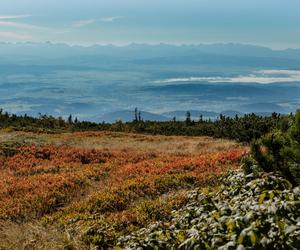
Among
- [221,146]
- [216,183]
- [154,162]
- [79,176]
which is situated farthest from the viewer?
[221,146]

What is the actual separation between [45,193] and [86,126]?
6837 centimetres

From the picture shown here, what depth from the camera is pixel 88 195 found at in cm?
1988

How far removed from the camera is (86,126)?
87562 millimetres

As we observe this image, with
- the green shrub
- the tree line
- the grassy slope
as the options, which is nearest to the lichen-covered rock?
the green shrub

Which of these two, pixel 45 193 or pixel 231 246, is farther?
pixel 45 193

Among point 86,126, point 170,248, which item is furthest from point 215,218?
point 86,126

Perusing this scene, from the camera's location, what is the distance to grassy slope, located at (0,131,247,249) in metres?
12.9

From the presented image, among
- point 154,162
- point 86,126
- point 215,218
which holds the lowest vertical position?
point 86,126

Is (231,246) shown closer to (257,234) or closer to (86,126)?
(257,234)

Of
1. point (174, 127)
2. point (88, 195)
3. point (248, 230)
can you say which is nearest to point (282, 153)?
point (248, 230)

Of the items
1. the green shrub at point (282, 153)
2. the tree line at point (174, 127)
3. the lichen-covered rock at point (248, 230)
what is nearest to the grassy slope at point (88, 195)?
the green shrub at point (282, 153)

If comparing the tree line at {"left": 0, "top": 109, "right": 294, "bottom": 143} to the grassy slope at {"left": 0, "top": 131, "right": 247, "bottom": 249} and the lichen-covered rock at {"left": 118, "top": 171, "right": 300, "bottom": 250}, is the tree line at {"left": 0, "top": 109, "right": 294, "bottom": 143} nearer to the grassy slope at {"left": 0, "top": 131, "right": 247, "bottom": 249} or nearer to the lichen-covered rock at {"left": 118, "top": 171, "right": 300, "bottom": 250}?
the grassy slope at {"left": 0, "top": 131, "right": 247, "bottom": 249}

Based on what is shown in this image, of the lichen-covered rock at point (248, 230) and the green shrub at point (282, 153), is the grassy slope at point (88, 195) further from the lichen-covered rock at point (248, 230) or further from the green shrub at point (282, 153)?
the lichen-covered rock at point (248, 230)

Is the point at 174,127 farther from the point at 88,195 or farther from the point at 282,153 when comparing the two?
the point at 282,153
